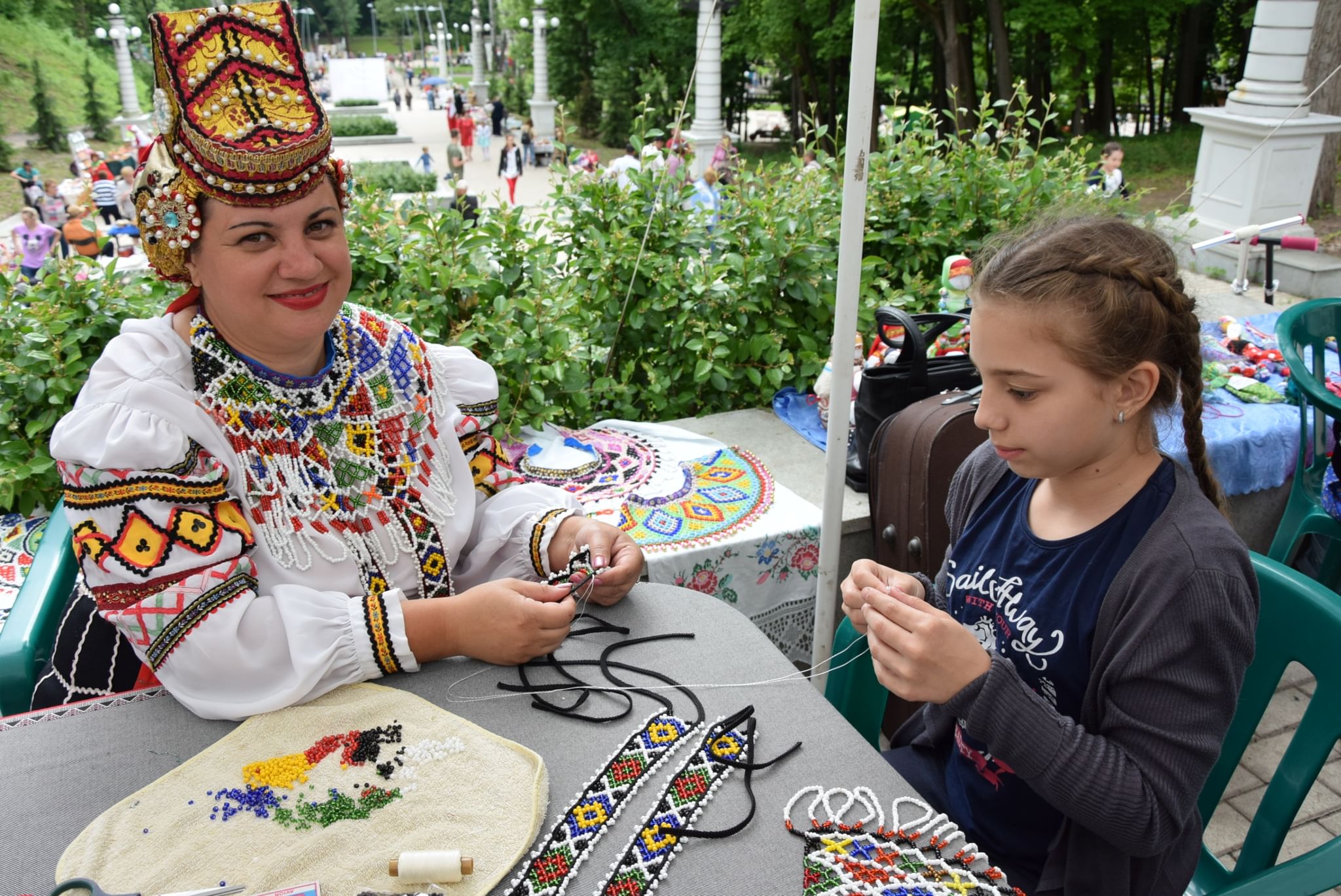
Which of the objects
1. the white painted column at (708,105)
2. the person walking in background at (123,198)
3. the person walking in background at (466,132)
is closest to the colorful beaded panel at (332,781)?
the person walking in background at (123,198)

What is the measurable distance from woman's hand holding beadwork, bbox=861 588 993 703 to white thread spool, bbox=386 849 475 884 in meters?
0.66

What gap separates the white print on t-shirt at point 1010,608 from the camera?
157cm

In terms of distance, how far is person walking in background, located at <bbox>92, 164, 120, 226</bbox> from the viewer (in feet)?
53.4

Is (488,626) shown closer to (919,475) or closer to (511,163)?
(919,475)

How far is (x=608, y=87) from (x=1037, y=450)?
30773 millimetres

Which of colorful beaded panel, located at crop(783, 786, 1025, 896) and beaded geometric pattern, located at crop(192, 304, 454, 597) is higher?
beaded geometric pattern, located at crop(192, 304, 454, 597)

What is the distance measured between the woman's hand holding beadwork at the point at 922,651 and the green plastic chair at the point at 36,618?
1.58m

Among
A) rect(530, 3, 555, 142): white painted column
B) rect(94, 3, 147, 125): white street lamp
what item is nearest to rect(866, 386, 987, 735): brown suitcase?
rect(530, 3, 555, 142): white painted column

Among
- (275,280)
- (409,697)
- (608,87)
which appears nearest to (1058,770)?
(409,697)

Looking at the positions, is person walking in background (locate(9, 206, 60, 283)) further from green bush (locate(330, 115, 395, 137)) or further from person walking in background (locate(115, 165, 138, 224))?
green bush (locate(330, 115, 395, 137))

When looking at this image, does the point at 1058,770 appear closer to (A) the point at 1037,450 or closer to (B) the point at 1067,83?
(A) the point at 1037,450

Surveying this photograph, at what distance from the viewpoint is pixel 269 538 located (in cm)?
173

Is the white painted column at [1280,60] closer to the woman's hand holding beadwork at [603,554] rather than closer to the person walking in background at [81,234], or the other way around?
the woman's hand holding beadwork at [603,554]

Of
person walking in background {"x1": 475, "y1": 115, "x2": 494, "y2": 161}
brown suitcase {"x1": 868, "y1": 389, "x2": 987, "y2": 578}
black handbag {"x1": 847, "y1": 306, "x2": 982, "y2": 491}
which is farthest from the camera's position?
person walking in background {"x1": 475, "y1": 115, "x2": 494, "y2": 161}
